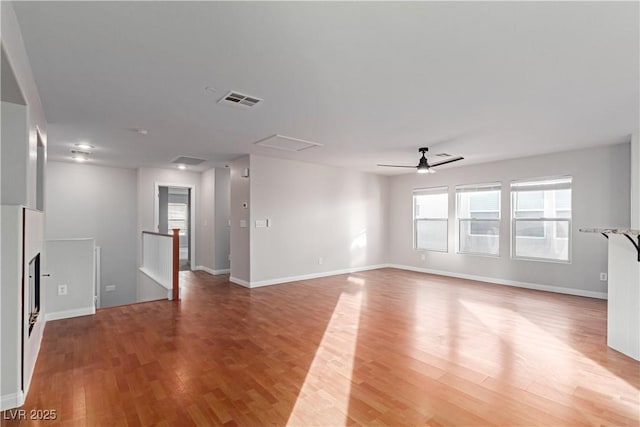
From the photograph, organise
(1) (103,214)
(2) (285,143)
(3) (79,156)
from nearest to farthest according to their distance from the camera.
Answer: (2) (285,143) < (3) (79,156) < (1) (103,214)

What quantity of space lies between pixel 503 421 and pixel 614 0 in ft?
8.57

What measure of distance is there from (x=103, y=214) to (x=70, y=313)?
3795 mm

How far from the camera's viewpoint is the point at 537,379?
2525 mm

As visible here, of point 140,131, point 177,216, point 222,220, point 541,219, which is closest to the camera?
point 140,131

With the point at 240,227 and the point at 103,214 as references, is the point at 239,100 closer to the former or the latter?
the point at 240,227

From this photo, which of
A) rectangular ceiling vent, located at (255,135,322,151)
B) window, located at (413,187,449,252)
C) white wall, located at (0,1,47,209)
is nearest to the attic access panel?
rectangular ceiling vent, located at (255,135,322,151)

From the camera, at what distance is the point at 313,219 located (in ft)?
22.6

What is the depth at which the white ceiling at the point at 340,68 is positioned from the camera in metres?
1.91

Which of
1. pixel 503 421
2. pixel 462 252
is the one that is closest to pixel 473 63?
pixel 503 421

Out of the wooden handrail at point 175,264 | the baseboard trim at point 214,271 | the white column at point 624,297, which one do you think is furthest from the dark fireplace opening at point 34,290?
the white column at point 624,297

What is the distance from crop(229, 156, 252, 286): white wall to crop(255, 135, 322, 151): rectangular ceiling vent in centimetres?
99

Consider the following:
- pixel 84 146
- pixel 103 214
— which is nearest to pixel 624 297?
pixel 84 146

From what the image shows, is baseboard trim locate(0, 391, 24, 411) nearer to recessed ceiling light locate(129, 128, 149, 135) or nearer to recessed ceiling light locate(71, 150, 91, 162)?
recessed ceiling light locate(129, 128, 149, 135)

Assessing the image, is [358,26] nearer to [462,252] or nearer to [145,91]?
[145,91]
